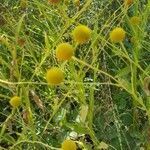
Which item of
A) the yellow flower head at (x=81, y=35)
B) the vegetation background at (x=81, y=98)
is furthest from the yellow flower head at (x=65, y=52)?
the vegetation background at (x=81, y=98)

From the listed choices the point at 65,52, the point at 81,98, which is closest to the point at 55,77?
the point at 65,52

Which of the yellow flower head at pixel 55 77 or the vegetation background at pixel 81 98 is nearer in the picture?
the yellow flower head at pixel 55 77

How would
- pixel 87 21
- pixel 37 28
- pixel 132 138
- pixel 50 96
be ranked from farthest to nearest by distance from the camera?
pixel 37 28, pixel 87 21, pixel 50 96, pixel 132 138

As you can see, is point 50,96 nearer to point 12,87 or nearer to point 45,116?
point 45,116

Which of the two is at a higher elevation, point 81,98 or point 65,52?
point 65,52

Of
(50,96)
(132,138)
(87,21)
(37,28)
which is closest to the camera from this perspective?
(132,138)

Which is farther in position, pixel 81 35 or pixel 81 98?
pixel 81 98

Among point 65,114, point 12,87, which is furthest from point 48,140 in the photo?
point 12,87

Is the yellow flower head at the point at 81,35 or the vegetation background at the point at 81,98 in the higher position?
the yellow flower head at the point at 81,35

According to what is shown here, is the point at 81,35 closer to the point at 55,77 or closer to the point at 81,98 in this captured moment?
the point at 55,77

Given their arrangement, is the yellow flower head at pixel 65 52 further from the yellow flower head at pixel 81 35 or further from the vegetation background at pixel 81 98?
the vegetation background at pixel 81 98

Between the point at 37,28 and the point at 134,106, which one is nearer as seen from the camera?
the point at 134,106
